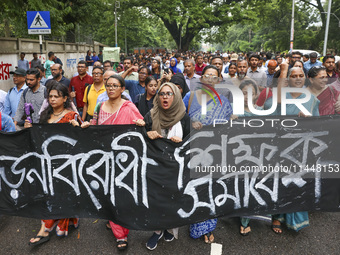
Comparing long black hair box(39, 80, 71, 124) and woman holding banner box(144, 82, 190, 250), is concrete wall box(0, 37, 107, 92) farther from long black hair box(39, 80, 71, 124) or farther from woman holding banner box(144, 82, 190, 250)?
woman holding banner box(144, 82, 190, 250)

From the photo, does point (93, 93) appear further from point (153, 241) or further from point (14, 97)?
point (153, 241)

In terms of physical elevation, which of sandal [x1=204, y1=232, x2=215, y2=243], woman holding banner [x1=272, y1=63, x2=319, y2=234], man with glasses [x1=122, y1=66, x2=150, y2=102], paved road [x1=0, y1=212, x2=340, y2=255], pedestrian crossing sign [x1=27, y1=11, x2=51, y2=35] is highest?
pedestrian crossing sign [x1=27, y1=11, x2=51, y2=35]

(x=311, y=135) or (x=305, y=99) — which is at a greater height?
(x=305, y=99)

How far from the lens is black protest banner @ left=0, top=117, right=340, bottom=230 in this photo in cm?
307

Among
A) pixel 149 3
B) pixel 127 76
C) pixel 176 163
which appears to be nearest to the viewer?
pixel 176 163

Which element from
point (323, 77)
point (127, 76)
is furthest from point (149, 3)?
point (323, 77)

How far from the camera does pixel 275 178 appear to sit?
3.09m

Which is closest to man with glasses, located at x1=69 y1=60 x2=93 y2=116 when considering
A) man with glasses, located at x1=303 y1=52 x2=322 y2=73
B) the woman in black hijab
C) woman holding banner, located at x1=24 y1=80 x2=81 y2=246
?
the woman in black hijab

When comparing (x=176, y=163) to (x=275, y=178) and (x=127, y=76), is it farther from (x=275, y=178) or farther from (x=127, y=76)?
(x=127, y=76)

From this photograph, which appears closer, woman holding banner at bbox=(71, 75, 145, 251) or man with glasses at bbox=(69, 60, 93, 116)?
woman holding banner at bbox=(71, 75, 145, 251)

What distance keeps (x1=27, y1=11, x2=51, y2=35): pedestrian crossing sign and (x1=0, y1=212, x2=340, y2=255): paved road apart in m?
5.89

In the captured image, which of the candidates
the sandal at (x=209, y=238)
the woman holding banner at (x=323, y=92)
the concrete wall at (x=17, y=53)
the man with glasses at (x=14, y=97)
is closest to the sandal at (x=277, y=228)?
the sandal at (x=209, y=238)

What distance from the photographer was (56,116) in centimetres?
339

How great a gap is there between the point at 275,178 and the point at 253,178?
22cm
